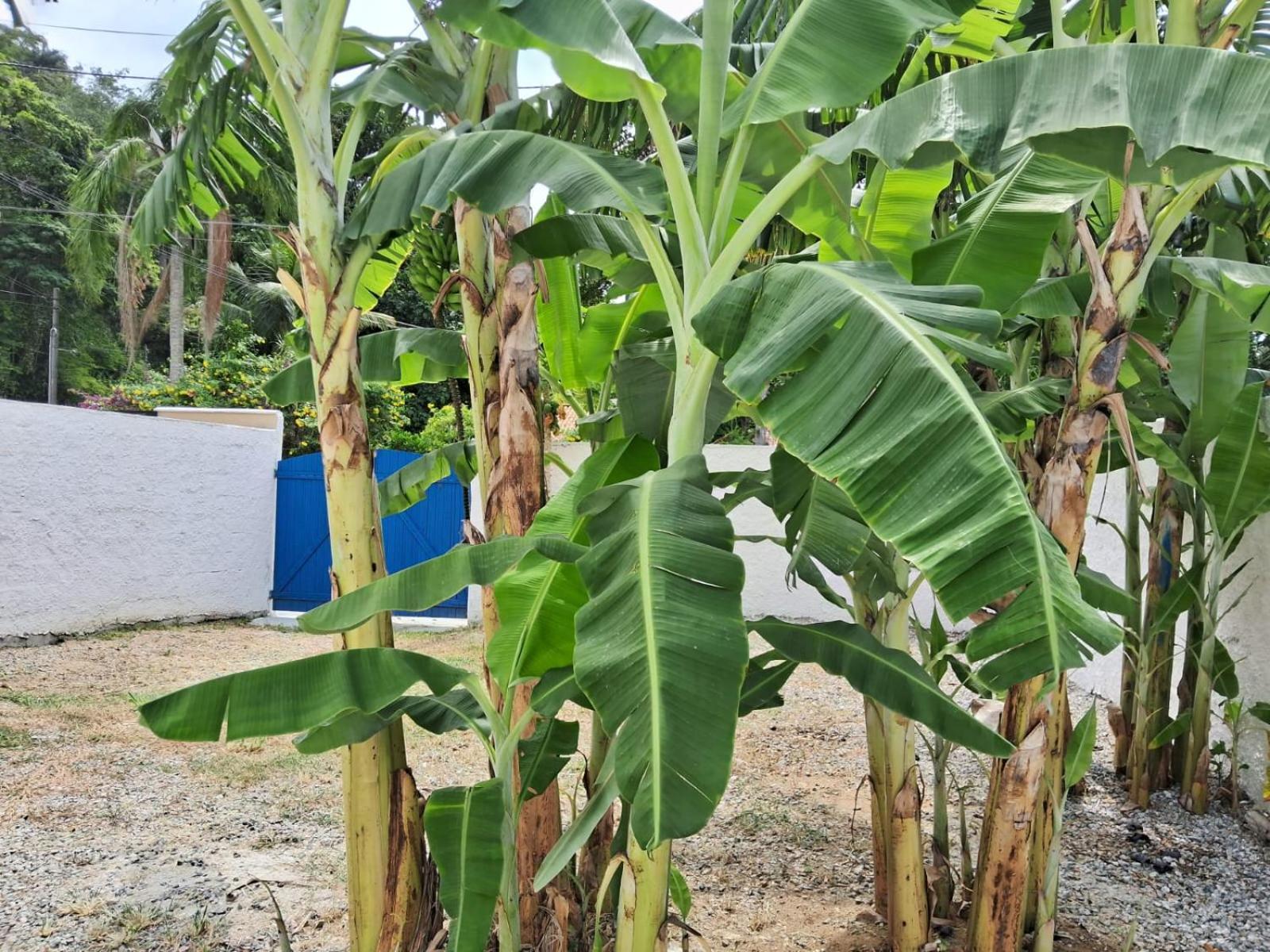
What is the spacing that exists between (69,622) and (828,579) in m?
7.22

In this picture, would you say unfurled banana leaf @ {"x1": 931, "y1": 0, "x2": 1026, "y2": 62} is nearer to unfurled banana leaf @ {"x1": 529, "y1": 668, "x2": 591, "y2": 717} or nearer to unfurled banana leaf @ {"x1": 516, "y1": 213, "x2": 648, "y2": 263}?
unfurled banana leaf @ {"x1": 516, "y1": 213, "x2": 648, "y2": 263}

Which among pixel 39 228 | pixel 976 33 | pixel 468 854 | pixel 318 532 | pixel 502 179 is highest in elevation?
pixel 39 228

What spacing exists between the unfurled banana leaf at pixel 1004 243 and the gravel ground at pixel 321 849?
191 cm

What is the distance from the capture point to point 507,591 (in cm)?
213

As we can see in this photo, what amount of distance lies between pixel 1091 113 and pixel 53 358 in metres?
25.9

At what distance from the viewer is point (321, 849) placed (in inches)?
146

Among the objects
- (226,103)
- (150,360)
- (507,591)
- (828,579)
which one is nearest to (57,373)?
(150,360)

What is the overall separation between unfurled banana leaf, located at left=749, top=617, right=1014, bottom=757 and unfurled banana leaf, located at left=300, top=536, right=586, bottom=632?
0.56m

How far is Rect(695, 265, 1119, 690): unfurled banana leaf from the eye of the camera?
140 centimetres

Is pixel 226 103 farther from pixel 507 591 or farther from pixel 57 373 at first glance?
pixel 57 373

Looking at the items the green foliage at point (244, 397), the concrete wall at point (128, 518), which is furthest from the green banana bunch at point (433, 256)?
the green foliage at point (244, 397)

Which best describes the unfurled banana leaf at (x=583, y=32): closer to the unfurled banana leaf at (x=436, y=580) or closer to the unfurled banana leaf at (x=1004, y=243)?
the unfurled banana leaf at (x=1004, y=243)

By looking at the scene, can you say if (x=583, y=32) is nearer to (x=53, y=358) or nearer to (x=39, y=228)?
(x=53, y=358)

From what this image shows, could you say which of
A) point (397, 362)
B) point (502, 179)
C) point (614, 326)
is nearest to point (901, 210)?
point (614, 326)
